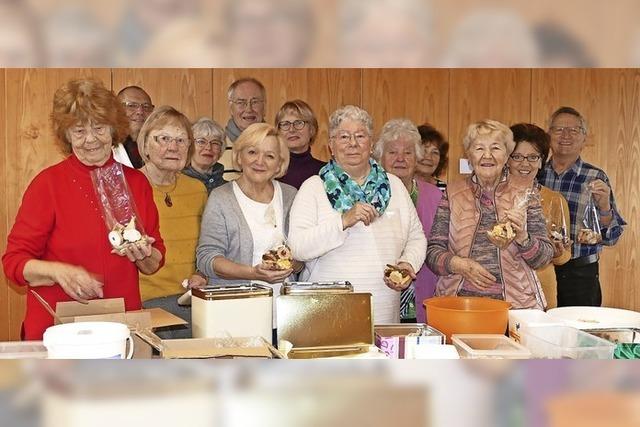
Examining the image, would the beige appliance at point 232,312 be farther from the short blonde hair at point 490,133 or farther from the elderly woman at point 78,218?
Result: the short blonde hair at point 490,133

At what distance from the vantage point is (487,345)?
1.28m

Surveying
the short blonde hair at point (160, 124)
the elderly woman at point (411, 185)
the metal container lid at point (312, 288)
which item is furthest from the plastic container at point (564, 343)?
the short blonde hair at point (160, 124)

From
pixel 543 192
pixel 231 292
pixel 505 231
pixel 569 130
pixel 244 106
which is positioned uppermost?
pixel 244 106

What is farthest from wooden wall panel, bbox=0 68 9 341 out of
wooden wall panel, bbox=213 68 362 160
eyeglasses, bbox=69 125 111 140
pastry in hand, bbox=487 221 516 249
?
pastry in hand, bbox=487 221 516 249

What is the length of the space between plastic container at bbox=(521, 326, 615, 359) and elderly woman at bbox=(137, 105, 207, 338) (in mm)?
1075

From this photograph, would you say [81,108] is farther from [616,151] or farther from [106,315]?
[616,151]

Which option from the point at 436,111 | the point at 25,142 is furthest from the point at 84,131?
the point at 436,111

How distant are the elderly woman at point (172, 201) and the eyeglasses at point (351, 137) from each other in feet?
1.82

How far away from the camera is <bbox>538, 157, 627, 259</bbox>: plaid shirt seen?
260 cm

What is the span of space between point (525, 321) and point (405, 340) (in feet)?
0.91

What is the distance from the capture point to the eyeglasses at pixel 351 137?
203 centimetres

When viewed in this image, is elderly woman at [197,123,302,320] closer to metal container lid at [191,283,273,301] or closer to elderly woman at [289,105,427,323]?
elderly woman at [289,105,427,323]
